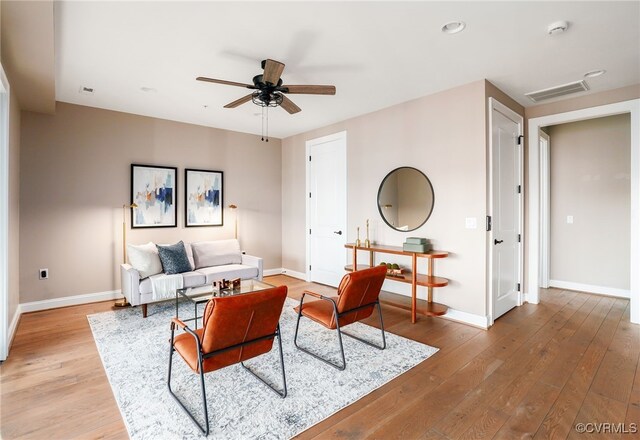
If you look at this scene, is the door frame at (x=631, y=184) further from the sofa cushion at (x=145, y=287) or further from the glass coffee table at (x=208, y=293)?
the sofa cushion at (x=145, y=287)

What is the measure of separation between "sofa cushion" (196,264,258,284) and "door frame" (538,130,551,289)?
4642 mm

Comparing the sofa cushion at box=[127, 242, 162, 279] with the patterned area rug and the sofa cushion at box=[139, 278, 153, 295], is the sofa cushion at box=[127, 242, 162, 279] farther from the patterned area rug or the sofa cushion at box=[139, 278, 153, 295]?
the patterned area rug

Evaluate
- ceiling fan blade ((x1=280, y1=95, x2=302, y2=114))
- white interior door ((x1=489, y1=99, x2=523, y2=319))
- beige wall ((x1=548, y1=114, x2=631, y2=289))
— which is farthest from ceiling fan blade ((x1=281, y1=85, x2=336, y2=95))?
beige wall ((x1=548, y1=114, x2=631, y2=289))

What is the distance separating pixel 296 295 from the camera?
4.98m

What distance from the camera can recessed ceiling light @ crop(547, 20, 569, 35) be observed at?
2498 mm

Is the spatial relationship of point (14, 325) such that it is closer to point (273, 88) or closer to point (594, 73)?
point (273, 88)

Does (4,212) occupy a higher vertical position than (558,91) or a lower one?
lower

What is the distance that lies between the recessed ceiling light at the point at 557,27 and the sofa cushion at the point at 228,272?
14.2ft

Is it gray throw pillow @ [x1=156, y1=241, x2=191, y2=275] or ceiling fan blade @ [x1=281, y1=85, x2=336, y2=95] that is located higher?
ceiling fan blade @ [x1=281, y1=85, x2=336, y2=95]

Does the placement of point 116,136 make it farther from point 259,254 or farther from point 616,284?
point 616,284

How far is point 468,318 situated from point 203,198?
4300mm

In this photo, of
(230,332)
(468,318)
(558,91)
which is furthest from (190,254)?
(558,91)

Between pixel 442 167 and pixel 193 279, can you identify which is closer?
pixel 442 167

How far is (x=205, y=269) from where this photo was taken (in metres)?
4.74
